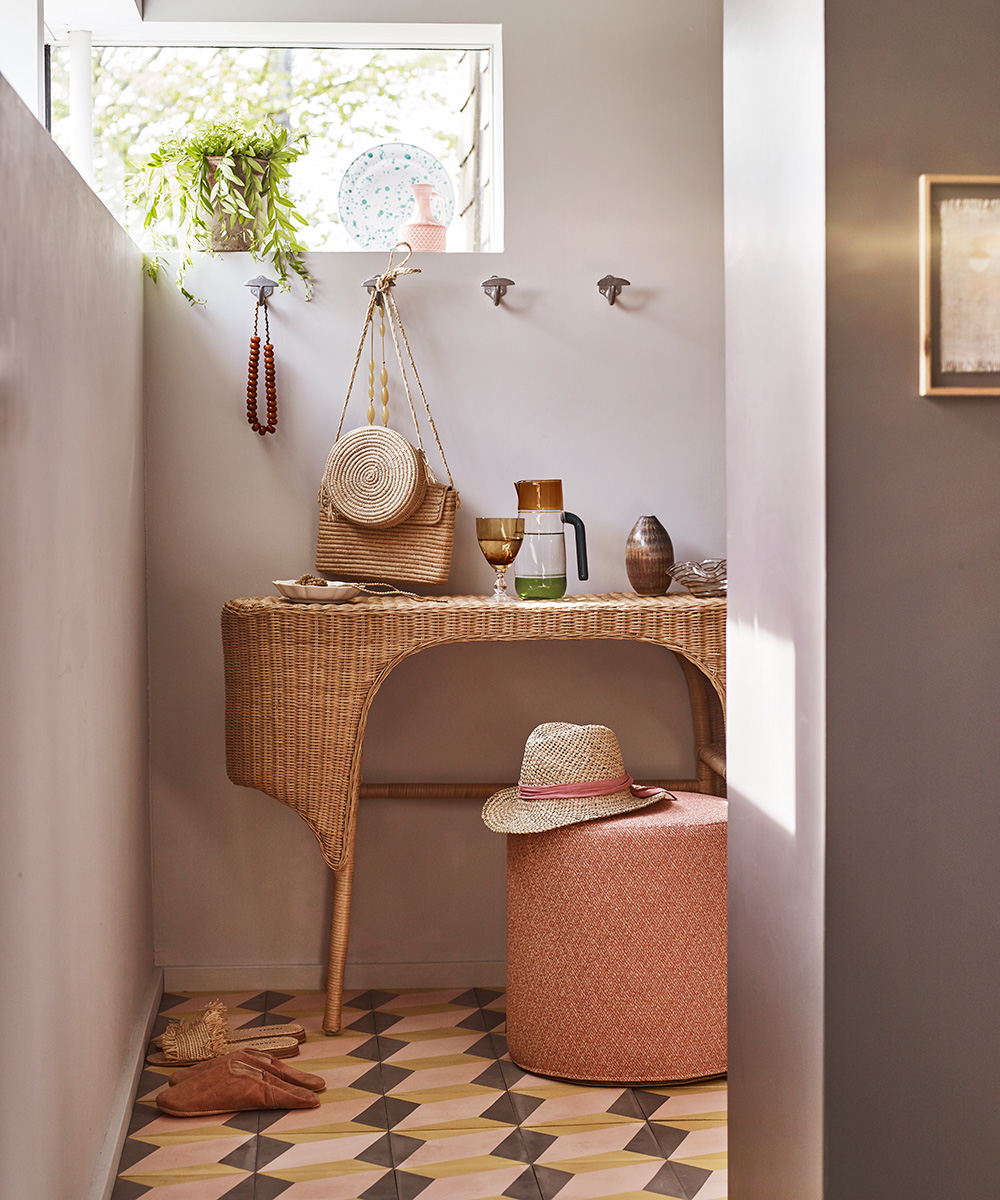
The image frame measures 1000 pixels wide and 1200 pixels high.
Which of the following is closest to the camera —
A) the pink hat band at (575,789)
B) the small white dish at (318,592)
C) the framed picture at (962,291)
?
the framed picture at (962,291)

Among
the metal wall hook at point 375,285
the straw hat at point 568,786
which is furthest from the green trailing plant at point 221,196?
the straw hat at point 568,786

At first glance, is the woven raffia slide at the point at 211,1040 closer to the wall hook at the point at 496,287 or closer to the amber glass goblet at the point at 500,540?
the amber glass goblet at the point at 500,540

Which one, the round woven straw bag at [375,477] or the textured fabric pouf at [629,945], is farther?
the round woven straw bag at [375,477]

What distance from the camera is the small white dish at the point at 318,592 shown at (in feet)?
8.38

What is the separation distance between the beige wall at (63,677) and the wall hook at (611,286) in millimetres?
1128

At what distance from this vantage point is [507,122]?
2.88 m

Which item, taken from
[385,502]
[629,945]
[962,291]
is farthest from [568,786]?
[962,291]

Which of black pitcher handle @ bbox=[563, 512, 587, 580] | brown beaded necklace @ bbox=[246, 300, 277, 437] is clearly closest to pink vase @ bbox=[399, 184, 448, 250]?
brown beaded necklace @ bbox=[246, 300, 277, 437]

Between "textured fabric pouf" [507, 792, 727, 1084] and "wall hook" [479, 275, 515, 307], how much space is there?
1329 mm

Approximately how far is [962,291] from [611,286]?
1597 millimetres

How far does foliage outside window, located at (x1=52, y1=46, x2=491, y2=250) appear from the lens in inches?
115

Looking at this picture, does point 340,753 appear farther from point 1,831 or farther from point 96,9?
point 96,9

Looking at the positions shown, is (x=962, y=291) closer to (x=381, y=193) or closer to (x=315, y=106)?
(x=381, y=193)

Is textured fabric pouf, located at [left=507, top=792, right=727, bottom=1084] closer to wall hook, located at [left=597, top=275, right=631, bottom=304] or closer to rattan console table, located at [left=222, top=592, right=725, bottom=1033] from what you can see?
rattan console table, located at [left=222, top=592, right=725, bottom=1033]
